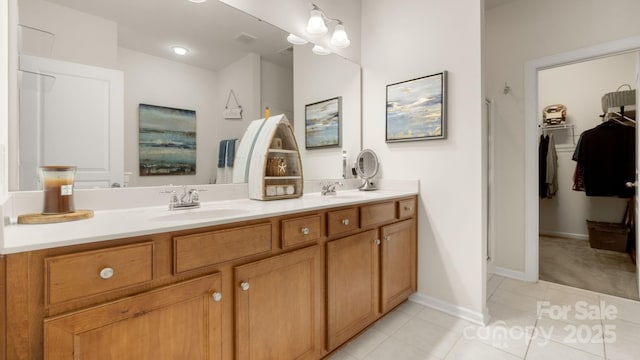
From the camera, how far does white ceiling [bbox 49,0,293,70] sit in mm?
1329

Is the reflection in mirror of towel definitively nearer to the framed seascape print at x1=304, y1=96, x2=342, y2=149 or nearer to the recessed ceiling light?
the recessed ceiling light

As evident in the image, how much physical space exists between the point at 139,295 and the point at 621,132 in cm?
483

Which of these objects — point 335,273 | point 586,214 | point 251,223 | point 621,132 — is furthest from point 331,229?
point 586,214

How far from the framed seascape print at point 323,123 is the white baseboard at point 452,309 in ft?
4.52

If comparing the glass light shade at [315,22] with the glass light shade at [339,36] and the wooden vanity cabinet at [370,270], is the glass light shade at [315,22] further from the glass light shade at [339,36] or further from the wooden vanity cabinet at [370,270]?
the wooden vanity cabinet at [370,270]

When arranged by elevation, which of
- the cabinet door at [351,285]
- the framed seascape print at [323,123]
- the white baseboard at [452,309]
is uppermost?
the framed seascape print at [323,123]

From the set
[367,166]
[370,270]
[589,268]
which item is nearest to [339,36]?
[367,166]

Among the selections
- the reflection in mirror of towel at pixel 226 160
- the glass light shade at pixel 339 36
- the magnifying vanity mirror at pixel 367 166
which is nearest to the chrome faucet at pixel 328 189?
the magnifying vanity mirror at pixel 367 166

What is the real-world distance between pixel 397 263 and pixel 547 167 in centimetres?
341

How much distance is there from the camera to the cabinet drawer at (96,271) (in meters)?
0.71

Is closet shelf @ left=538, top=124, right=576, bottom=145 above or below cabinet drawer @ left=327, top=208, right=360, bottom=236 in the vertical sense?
above

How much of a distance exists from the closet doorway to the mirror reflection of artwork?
324 cm

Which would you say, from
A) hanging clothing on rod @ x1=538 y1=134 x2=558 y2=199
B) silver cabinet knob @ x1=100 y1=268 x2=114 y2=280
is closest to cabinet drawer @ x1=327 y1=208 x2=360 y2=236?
silver cabinet knob @ x1=100 y1=268 x2=114 y2=280

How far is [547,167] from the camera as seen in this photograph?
402cm
